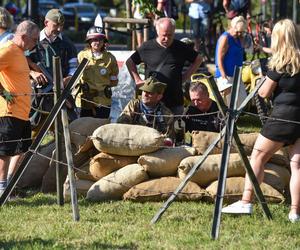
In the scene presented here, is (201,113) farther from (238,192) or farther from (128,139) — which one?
(238,192)

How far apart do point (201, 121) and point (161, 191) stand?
43.6 inches

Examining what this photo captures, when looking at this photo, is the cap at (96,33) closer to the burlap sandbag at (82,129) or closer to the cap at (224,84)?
the burlap sandbag at (82,129)

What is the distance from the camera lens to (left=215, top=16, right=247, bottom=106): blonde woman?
12.0 meters

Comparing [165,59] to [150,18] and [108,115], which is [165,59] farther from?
[150,18]

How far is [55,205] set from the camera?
8.53m

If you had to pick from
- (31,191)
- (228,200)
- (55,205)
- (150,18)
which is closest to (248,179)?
(228,200)

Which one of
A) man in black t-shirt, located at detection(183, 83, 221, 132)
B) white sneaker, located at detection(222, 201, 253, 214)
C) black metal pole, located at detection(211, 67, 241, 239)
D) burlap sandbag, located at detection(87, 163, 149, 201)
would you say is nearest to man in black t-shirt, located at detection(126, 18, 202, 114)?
man in black t-shirt, located at detection(183, 83, 221, 132)

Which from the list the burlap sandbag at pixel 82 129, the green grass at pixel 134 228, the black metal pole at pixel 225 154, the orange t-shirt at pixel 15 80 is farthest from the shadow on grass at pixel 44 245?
the burlap sandbag at pixel 82 129

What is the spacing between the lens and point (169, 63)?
33.0ft

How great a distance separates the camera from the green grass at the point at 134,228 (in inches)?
272

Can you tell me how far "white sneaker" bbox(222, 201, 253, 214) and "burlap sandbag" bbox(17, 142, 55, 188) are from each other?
2.39m

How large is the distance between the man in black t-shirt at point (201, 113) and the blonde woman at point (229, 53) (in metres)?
2.50

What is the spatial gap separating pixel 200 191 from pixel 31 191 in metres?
1.85

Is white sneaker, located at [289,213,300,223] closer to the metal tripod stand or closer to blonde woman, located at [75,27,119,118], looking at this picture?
the metal tripod stand
